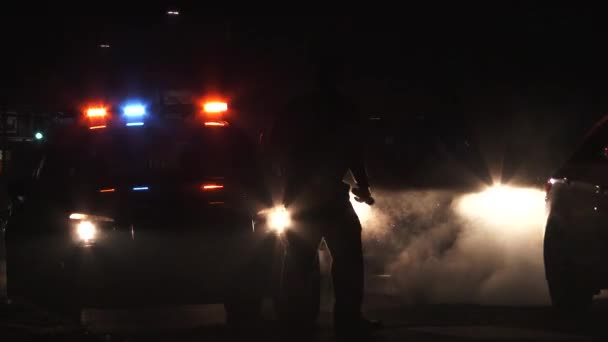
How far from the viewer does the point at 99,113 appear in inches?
388

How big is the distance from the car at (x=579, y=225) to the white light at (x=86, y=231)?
3.48 m

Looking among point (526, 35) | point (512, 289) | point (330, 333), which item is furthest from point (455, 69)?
point (330, 333)

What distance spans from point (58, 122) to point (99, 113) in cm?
102

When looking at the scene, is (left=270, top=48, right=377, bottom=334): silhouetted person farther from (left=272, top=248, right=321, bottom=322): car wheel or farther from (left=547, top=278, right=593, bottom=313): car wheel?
(left=547, top=278, right=593, bottom=313): car wheel

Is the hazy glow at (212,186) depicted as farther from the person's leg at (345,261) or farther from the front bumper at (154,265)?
the person's leg at (345,261)

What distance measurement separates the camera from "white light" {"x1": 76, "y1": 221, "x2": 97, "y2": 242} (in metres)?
8.52

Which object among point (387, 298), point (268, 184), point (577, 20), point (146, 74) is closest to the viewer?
point (268, 184)

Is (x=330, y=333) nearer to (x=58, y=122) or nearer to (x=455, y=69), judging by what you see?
(x=58, y=122)

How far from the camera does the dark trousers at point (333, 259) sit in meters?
7.67

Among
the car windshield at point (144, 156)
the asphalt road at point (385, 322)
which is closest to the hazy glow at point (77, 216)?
the car windshield at point (144, 156)

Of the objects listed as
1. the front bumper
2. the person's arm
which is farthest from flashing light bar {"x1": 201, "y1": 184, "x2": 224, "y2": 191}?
the person's arm

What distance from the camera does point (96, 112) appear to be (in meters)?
9.87

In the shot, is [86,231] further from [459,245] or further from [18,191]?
[459,245]

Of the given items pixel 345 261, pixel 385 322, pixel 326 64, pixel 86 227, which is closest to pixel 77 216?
pixel 86 227
